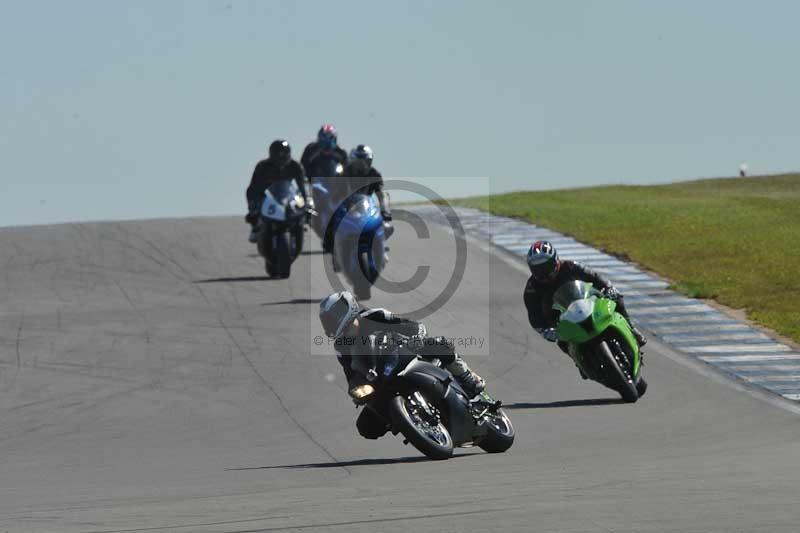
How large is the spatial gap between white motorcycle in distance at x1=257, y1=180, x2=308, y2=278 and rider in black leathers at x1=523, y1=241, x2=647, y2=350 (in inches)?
340

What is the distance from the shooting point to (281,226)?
25000 millimetres

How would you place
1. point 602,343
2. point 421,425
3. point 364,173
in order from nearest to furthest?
point 421,425
point 602,343
point 364,173

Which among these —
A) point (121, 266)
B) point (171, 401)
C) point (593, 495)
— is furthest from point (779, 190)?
point (593, 495)

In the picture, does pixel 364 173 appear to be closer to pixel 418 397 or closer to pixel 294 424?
pixel 294 424

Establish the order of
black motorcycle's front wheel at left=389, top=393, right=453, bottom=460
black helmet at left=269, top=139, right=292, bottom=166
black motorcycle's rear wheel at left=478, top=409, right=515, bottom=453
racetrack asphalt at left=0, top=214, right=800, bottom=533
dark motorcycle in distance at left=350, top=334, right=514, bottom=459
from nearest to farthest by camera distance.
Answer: racetrack asphalt at left=0, top=214, right=800, bottom=533
black motorcycle's front wheel at left=389, top=393, right=453, bottom=460
dark motorcycle in distance at left=350, top=334, right=514, bottom=459
black motorcycle's rear wheel at left=478, top=409, right=515, bottom=453
black helmet at left=269, top=139, right=292, bottom=166

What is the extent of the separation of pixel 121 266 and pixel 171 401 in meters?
11.6

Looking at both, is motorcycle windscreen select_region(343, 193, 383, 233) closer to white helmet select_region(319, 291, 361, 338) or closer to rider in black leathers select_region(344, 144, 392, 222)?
rider in black leathers select_region(344, 144, 392, 222)

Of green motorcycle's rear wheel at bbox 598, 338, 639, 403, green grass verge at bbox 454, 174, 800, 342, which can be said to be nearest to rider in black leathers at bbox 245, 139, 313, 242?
green grass verge at bbox 454, 174, 800, 342

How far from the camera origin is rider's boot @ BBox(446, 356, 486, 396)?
12414 mm

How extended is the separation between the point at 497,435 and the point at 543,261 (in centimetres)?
376

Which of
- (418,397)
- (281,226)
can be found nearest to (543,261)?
(418,397)

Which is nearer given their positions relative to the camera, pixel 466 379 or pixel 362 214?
pixel 466 379

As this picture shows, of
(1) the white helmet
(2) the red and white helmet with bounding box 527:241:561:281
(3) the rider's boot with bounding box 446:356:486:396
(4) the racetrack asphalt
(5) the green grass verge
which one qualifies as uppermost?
(1) the white helmet

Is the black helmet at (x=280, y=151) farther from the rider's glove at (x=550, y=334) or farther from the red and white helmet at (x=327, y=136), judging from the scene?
the rider's glove at (x=550, y=334)
